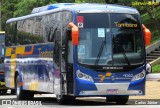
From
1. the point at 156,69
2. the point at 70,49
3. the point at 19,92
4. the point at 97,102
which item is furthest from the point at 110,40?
the point at 156,69

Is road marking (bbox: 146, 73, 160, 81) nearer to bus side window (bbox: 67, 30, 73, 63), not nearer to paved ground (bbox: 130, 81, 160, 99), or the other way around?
paved ground (bbox: 130, 81, 160, 99)

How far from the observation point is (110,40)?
2028cm

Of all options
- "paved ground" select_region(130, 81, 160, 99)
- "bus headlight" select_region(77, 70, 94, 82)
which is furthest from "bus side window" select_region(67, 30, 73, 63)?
"paved ground" select_region(130, 81, 160, 99)

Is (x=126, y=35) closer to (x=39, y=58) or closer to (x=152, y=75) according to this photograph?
(x=39, y=58)

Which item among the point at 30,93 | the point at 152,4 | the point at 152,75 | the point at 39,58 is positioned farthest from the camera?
the point at 152,4

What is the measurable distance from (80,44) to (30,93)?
7280 mm

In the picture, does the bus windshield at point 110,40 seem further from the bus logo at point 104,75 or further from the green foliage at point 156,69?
the green foliage at point 156,69

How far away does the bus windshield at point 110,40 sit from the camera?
20047 millimetres

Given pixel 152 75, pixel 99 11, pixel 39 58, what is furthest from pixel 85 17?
pixel 152 75

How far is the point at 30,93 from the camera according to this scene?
87.5 ft

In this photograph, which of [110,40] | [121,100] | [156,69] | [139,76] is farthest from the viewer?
[156,69]

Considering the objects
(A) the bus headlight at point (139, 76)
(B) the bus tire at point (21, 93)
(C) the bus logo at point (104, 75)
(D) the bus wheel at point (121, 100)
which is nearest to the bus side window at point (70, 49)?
(C) the bus logo at point (104, 75)

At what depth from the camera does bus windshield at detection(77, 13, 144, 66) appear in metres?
20.0

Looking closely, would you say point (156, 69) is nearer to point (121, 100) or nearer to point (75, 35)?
point (121, 100)
